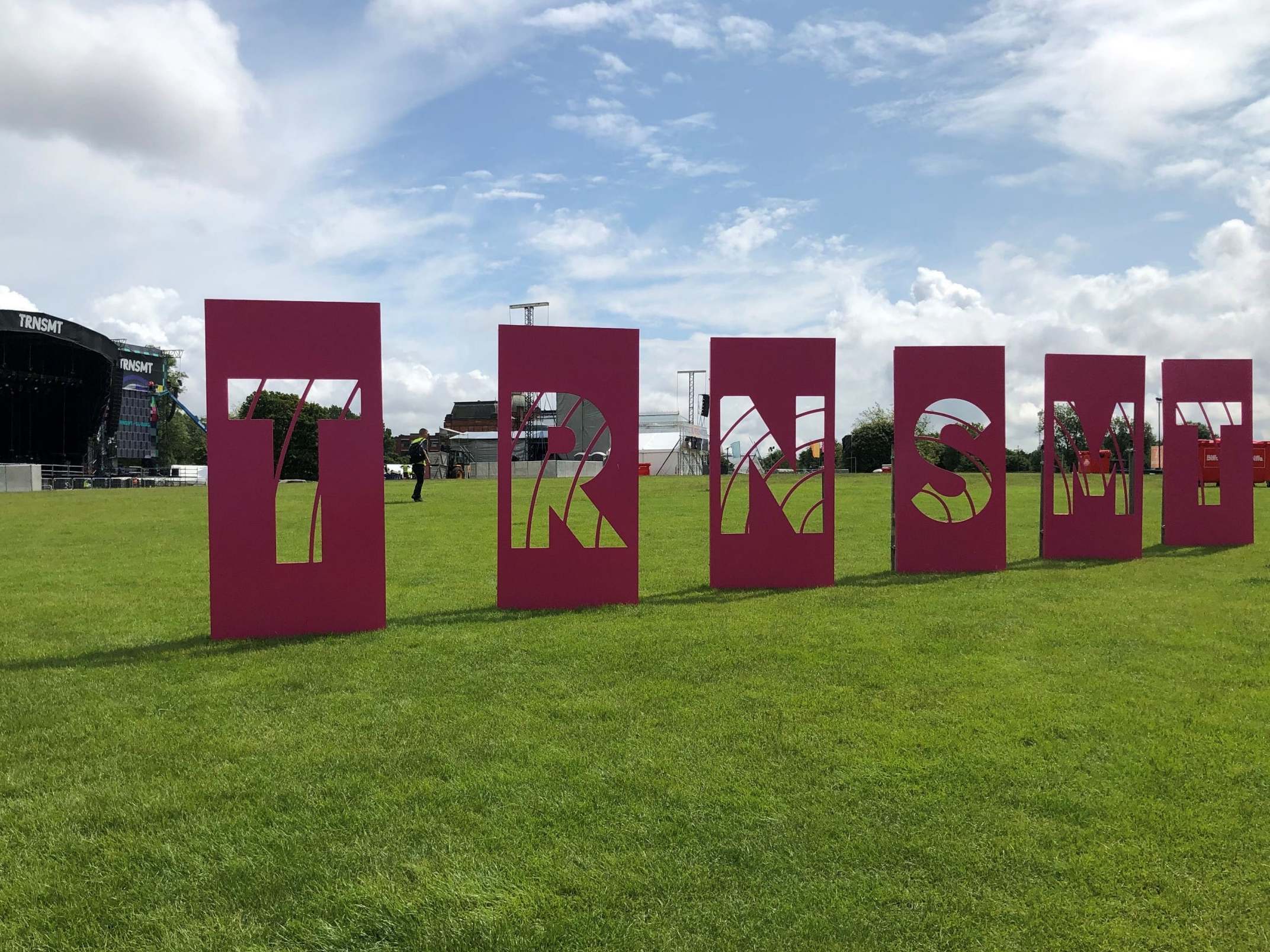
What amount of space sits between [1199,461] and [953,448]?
18.4 feet

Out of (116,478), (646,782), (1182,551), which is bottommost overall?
(646,782)

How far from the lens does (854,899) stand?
299cm

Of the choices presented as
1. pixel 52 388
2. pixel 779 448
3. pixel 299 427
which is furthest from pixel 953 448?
pixel 299 427

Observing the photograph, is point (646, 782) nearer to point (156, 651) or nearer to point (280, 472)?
point (280, 472)

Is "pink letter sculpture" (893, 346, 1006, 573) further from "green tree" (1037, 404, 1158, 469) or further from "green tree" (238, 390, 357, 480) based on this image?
"green tree" (238, 390, 357, 480)

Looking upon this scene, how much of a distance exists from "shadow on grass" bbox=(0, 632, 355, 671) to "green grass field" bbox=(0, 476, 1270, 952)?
5 centimetres

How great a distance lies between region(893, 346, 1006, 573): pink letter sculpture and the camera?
10.5 metres

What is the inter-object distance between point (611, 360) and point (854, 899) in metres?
6.15

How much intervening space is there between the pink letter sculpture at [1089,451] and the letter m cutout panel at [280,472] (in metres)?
8.66

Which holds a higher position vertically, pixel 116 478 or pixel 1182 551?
pixel 116 478

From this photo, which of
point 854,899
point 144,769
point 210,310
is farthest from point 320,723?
point 210,310

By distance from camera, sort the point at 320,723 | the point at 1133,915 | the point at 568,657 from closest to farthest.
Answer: the point at 1133,915
the point at 320,723
the point at 568,657

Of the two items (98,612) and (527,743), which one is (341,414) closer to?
(98,612)

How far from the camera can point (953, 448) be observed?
413 inches
